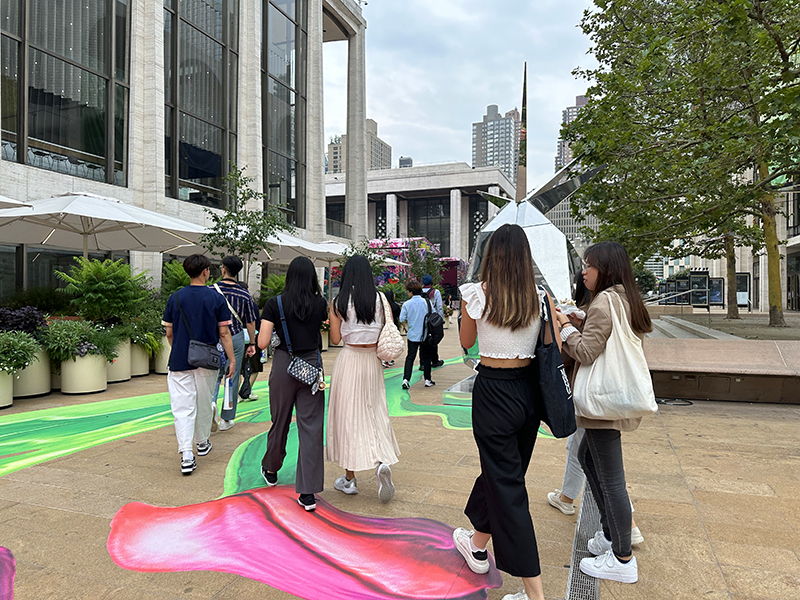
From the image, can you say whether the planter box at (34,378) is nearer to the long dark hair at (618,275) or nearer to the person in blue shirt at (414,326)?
the person in blue shirt at (414,326)

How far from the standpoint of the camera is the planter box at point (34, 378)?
766 cm

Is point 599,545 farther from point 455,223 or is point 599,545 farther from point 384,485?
point 455,223

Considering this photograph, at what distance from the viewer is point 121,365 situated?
30.2 feet

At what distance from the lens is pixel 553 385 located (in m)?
2.68

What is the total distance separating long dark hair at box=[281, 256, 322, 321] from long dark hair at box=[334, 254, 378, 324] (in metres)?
0.22

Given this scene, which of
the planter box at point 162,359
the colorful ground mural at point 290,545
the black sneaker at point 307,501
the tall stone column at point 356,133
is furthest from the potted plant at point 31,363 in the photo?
the tall stone column at point 356,133

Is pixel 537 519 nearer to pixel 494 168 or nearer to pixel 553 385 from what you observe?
pixel 553 385

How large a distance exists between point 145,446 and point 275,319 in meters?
2.68

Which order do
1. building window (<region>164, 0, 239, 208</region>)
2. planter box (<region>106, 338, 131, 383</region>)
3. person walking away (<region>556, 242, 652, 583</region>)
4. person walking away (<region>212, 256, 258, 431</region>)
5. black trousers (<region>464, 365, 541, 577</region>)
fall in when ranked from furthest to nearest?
building window (<region>164, 0, 239, 208</region>) < planter box (<region>106, 338, 131, 383</region>) < person walking away (<region>212, 256, 258, 431</region>) < person walking away (<region>556, 242, 652, 583</region>) < black trousers (<region>464, 365, 541, 577</region>)

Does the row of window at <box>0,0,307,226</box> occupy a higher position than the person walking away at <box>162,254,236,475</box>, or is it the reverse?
the row of window at <box>0,0,307,226</box>

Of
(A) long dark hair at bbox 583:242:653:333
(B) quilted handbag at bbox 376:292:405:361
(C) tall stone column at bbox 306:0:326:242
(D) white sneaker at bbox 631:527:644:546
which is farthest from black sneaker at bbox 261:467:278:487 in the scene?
(C) tall stone column at bbox 306:0:326:242

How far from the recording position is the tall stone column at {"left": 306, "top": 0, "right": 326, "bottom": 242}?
1001 inches

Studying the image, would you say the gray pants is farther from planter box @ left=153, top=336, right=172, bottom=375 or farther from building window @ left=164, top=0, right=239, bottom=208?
building window @ left=164, top=0, right=239, bottom=208

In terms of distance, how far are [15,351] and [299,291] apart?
17.4 feet
